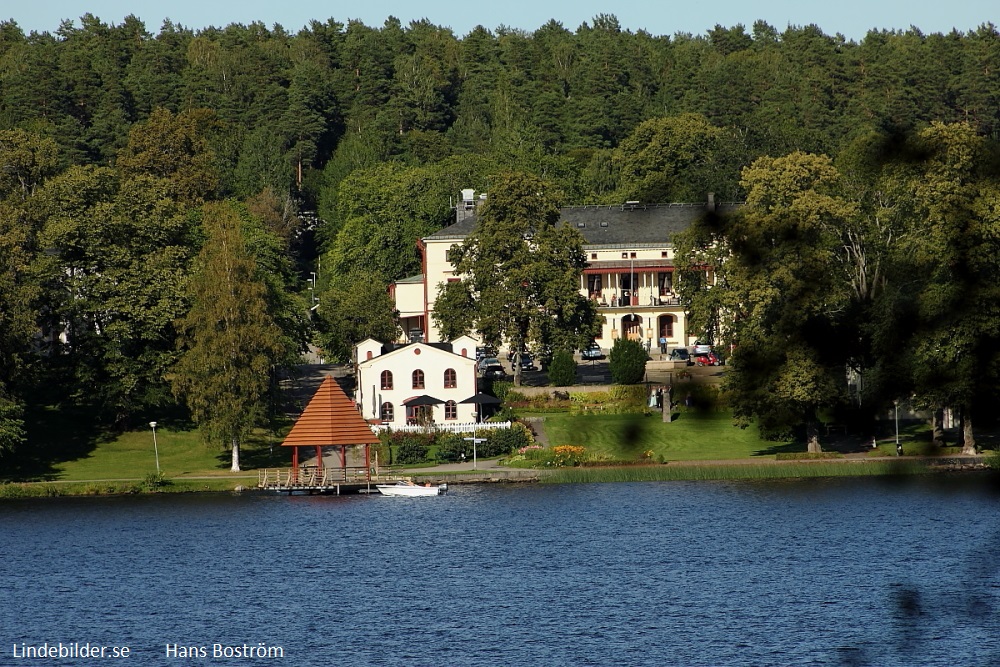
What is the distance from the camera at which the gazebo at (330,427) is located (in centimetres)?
7812

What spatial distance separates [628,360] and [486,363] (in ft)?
209

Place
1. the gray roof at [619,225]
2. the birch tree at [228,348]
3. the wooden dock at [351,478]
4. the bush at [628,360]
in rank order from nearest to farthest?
1. the bush at [628,360]
2. the wooden dock at [351,478]
3. the birch tree at [228,348]
4. the gray roof at [619,225]

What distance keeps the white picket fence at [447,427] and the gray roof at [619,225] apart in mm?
25583

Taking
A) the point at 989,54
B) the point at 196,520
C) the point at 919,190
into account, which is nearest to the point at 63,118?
the point at 989,54

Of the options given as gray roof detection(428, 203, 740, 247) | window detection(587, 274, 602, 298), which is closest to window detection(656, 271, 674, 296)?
window detection(587, 274, 602, 298)

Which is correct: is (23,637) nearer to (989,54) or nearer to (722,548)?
(722,548)

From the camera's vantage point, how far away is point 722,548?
6112 cm

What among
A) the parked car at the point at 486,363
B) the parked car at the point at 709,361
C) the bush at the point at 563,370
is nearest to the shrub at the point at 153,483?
the bush at the point at 563,370

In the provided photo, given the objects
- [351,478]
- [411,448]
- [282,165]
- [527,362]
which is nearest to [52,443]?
[351,478]

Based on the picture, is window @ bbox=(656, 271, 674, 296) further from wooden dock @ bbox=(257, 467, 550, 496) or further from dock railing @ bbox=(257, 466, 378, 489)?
dock railing @ bbox=(257, 466, 378, 489)

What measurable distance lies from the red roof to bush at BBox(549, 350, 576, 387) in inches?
493

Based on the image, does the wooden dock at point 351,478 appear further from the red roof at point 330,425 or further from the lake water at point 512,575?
the red roof at point 330,425

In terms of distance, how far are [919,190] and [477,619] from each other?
1652 inches

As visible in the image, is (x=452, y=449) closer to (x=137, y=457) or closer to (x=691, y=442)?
(x=691, y=442)
